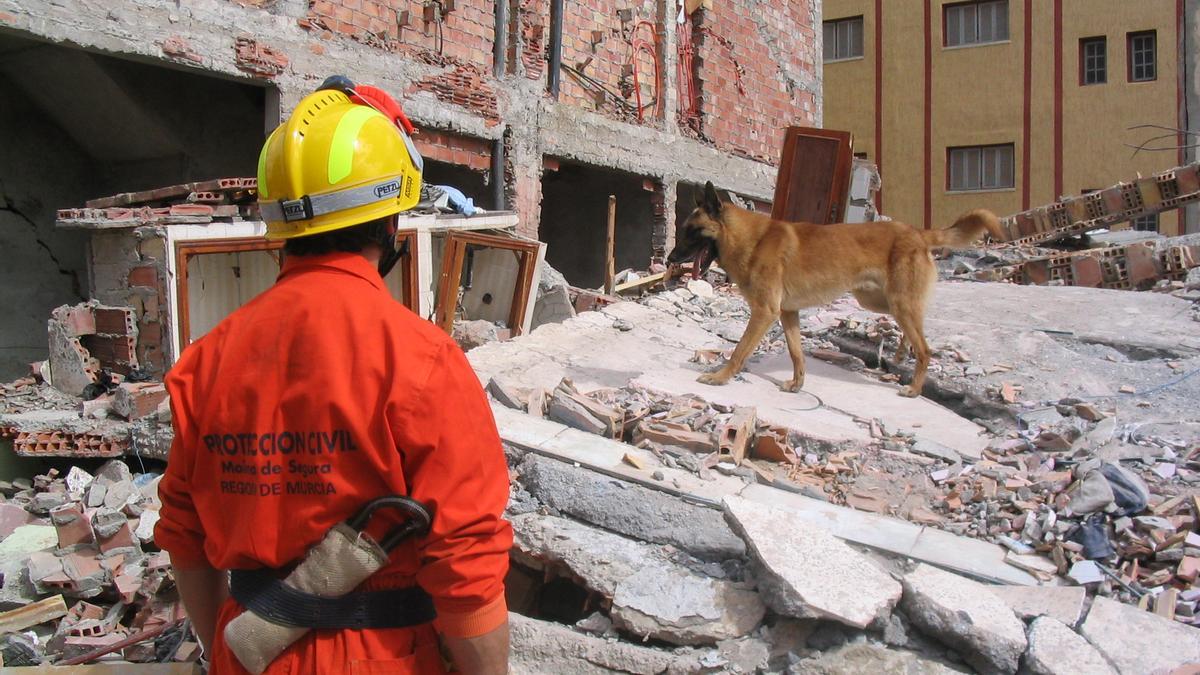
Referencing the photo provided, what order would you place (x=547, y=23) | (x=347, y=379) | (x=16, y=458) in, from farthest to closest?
(x=547, y=23) → (x=16, y=458) → (x=347, y=379)

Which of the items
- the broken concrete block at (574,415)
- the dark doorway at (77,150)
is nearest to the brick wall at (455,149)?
the dark doorway at (77,150)

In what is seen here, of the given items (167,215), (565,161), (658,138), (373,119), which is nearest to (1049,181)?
(658,138)

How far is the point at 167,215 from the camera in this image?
269 inches

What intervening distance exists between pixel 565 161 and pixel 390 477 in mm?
10657

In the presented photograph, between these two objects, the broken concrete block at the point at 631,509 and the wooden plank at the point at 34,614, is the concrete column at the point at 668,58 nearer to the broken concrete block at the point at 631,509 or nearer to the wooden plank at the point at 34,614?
the broken concrete block at the point at 631,509

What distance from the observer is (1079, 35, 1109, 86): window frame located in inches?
920

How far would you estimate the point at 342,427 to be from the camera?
1.51 metres

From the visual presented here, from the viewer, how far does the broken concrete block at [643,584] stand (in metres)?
3.39

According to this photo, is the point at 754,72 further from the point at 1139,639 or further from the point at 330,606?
the point at 330,606

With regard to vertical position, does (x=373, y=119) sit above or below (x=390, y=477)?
above

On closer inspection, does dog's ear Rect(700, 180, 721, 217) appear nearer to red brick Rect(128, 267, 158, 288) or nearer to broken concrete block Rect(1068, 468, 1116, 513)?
broken concrete block Rect(1068, 468, 1116, 513)

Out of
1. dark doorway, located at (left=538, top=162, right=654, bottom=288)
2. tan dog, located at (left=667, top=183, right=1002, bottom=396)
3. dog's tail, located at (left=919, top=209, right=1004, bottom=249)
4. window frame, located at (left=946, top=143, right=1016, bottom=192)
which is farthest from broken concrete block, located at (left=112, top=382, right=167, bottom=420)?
window frame, located at (left=946, top=143, right=1016, bottom=192)

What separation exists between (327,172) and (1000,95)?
26548mm

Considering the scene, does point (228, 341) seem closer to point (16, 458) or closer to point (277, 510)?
point (277, 510)
